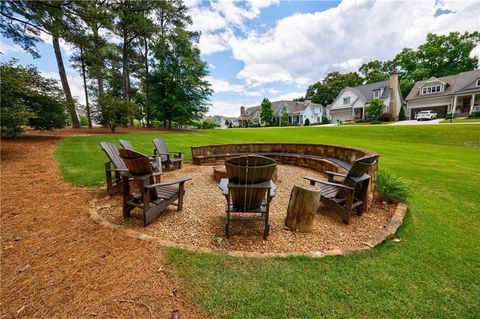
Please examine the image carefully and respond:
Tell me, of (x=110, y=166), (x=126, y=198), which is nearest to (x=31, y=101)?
(x=110, y=166)

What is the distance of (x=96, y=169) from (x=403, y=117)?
37.8 meters

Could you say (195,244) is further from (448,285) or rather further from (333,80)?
(333,80)

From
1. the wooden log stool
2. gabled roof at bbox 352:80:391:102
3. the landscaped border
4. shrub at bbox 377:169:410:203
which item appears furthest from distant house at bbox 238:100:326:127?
the wooden log stool

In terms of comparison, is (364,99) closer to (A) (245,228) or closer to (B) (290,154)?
(B) (290,154)

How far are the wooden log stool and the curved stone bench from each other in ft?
9.87

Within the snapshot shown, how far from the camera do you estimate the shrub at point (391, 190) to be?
4023 millimetres

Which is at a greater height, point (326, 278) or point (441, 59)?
point (441, 59)

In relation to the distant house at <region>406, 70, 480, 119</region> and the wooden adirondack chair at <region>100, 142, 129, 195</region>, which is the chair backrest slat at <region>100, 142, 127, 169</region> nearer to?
the wooden adirondack chair at <region>100, 142, 129, 195</region>

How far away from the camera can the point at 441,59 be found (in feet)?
122

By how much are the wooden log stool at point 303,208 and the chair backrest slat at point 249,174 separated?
0.52 meters

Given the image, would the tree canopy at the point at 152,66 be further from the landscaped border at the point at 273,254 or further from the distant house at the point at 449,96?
the distant house at the point at 449,96

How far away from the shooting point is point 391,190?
4.10 meters

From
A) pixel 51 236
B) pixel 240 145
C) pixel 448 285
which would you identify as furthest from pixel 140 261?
pixel 240 145

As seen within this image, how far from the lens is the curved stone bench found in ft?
20.5
